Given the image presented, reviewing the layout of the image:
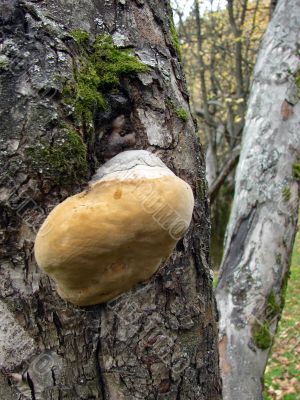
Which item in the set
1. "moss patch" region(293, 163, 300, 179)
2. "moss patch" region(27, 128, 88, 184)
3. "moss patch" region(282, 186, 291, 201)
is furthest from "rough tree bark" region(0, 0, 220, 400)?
"moss patch" region(293, 163, 300, 179)

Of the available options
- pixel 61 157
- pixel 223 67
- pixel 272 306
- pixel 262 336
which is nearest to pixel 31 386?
pixel 61 157

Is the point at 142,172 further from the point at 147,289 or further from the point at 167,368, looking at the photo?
the point at 167,368

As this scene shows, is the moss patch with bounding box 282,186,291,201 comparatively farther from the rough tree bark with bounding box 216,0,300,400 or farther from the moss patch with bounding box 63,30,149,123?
the moss patch with bounding box 63,30,149,123

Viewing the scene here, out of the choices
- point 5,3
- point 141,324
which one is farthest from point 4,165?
point 141,324

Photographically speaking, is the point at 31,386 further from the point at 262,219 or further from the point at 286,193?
the point at 286,193

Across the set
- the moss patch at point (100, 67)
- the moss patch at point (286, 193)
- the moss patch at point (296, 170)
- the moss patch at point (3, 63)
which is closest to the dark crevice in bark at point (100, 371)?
the moss patch at point (100, 67)

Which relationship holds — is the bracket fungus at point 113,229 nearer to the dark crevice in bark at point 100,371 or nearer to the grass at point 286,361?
the dark crevice in bark at point 100,371
